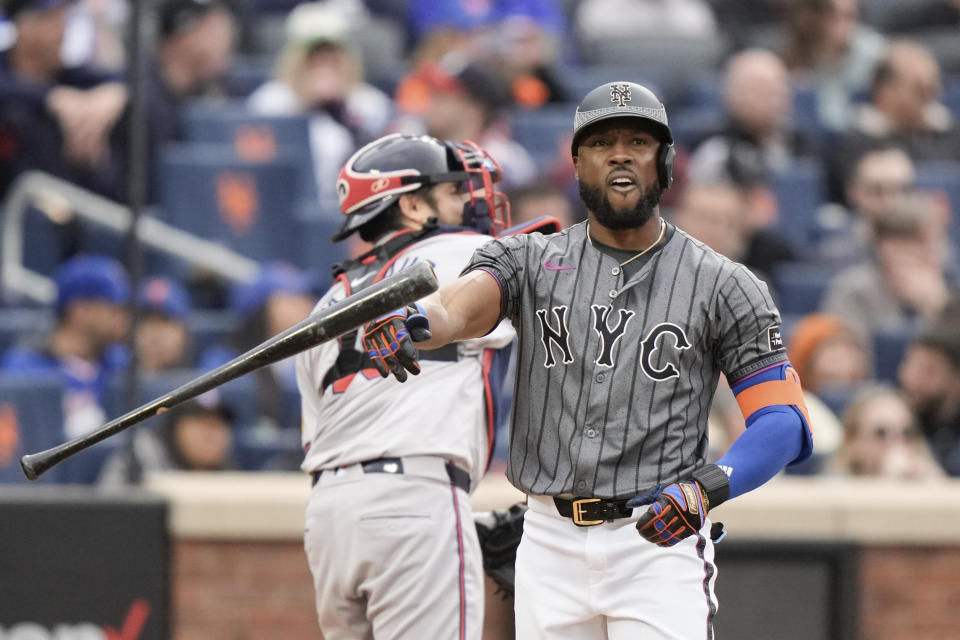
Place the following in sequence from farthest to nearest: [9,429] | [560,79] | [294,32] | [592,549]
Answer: [560,79]
[294,32]
[9,429]
[592,549]

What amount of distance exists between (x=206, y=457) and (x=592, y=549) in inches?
128

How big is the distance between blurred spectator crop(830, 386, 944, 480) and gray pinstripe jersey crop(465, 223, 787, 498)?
286 cm

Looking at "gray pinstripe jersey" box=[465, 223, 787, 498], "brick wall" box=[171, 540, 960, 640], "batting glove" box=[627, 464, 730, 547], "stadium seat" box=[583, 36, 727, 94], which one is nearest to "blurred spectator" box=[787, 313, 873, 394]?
"brick wall" box=[171, 540, 960, 640]

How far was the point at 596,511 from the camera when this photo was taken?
11.3 ft

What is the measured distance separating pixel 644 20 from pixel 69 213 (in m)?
3.93

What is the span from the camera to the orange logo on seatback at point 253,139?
331 inches

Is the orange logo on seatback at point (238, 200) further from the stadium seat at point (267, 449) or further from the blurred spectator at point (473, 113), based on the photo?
the stadium seat at point (267, 449)

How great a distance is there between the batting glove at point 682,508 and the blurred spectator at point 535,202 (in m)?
3.77

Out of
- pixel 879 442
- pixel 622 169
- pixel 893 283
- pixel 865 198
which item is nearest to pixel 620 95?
pixel 622 169

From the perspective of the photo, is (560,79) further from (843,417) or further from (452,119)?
(843,417)

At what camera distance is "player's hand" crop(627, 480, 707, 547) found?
10.6 feet

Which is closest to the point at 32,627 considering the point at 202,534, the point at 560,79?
the point at 202,534

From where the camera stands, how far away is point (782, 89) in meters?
8.49

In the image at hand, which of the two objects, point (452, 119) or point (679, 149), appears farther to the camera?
point (679, 149)
